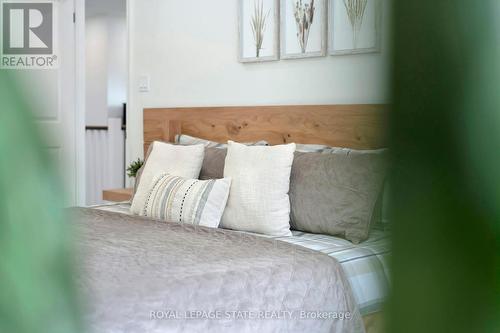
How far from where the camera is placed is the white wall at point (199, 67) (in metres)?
3.42

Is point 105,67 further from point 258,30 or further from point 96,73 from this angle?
point 258,30

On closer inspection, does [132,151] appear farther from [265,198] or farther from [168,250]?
[168,250]

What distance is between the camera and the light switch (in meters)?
4.16

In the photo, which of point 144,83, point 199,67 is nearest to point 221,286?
point 199,67

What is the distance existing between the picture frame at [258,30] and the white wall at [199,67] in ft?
0.18

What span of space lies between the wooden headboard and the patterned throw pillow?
58 cm

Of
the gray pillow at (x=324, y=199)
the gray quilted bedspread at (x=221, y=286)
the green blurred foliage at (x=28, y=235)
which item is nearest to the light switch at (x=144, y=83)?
the gray pillow at (x=324, y=199)

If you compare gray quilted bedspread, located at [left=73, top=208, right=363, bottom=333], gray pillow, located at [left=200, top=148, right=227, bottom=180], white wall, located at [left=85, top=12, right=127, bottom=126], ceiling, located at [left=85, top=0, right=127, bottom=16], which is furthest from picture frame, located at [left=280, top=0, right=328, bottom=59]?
white wall, located at [left=85, top=12, right=127, bottom=126]

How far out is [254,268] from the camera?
77.8 inches

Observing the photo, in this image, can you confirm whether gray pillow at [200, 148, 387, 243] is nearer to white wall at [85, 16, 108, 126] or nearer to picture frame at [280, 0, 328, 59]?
picture frame at [280, 0, 328, 59]

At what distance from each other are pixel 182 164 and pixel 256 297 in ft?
4.29

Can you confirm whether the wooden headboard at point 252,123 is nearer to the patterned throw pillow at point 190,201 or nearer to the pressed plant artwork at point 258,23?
the pressed plant artwork at point 258,23

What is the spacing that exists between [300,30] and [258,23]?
0.91ft

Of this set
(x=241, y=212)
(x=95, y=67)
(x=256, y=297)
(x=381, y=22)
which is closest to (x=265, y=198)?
(x=241, y=212)
